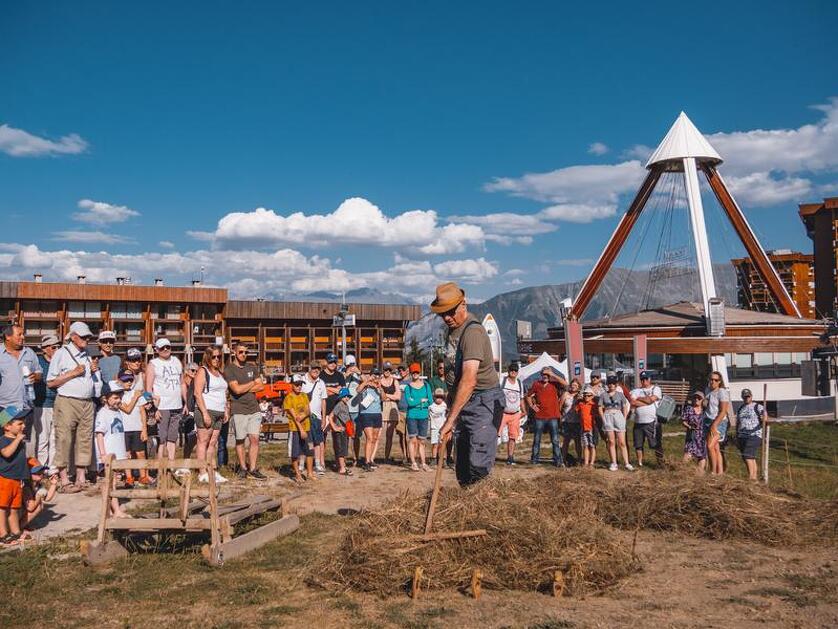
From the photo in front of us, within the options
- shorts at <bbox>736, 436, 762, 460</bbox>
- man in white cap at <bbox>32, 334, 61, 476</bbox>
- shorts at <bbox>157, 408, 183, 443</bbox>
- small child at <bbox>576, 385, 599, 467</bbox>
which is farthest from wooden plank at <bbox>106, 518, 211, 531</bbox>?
small child at <bbox>576, 385, 599, 467</bbox>

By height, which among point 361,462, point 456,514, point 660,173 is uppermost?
point 660,173

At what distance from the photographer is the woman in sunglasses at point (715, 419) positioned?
11922 millimetres

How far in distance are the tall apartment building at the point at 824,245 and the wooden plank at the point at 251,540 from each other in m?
72.7

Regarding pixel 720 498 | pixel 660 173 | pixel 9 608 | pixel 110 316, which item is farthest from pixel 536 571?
pixel 110 316

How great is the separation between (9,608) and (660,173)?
140 feet

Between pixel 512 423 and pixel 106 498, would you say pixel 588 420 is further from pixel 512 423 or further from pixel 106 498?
pixel 106 498

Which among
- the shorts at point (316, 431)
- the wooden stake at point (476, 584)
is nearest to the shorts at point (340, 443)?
the shorts at point (316, 431)

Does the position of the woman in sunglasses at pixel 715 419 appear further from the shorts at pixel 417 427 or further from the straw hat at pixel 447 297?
the straw hat at pixel 447 297

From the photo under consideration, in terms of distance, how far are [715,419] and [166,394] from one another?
889 centimetres

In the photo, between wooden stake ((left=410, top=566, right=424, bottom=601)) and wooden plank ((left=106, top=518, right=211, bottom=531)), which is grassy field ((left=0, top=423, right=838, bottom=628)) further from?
wooden plank ((left=106, top=518, right=211, bottom=531))

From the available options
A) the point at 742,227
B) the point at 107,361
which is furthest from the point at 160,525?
the point at 742,227

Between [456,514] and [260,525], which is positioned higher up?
[456,514]

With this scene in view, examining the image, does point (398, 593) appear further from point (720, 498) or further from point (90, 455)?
point (90, 455)

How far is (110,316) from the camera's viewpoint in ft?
228
